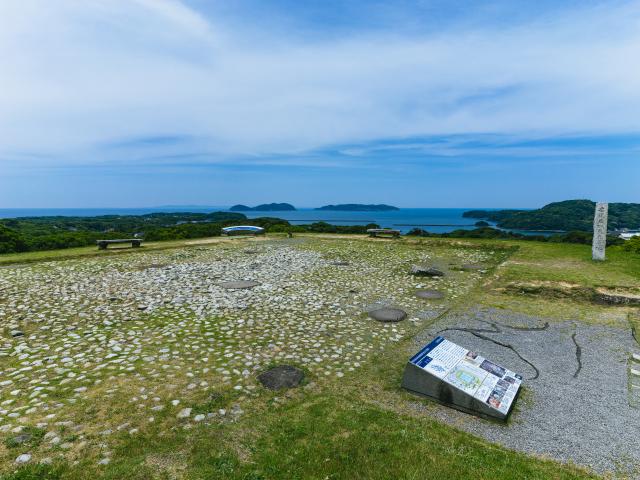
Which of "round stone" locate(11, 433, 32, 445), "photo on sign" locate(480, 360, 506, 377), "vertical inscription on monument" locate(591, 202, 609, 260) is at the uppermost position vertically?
"vertical inscription on monument" locate(591, 202, 609, 260)

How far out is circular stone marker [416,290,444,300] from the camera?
10.9 metres

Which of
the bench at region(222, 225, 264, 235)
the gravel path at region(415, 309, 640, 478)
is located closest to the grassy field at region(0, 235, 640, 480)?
the gravel path at region(415, 309, 640, 478)

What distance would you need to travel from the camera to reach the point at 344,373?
6.16 m

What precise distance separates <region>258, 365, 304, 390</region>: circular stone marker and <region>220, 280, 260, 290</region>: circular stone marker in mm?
5900

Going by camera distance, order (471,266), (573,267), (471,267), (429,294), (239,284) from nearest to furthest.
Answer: (429,294)
(239,284)
(573,267)
(471,267)
(471,266)

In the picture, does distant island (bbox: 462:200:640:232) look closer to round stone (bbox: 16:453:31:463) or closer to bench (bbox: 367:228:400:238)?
bench (bbox: 367:228:400:238)

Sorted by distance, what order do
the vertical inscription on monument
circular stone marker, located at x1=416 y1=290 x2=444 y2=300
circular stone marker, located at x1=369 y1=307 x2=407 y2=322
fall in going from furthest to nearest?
the vertical inscription on monument → circular stone marker, located at x1=416 y1=290 x2=444 y2=300 → circular stone marker, located at x1=369 y1=307 x2=407 y2=322

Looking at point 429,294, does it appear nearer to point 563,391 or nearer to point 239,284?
point 563,391

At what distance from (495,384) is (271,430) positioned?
335 cm

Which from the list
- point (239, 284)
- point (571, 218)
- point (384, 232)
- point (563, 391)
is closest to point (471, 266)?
point (239, 284)

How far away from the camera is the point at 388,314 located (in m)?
9.31

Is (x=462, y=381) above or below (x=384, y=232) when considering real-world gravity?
below

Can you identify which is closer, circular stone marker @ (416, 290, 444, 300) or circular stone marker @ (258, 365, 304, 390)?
circular stone marker @ (258, 365, 304, 390)

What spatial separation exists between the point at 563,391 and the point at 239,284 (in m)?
9.49
